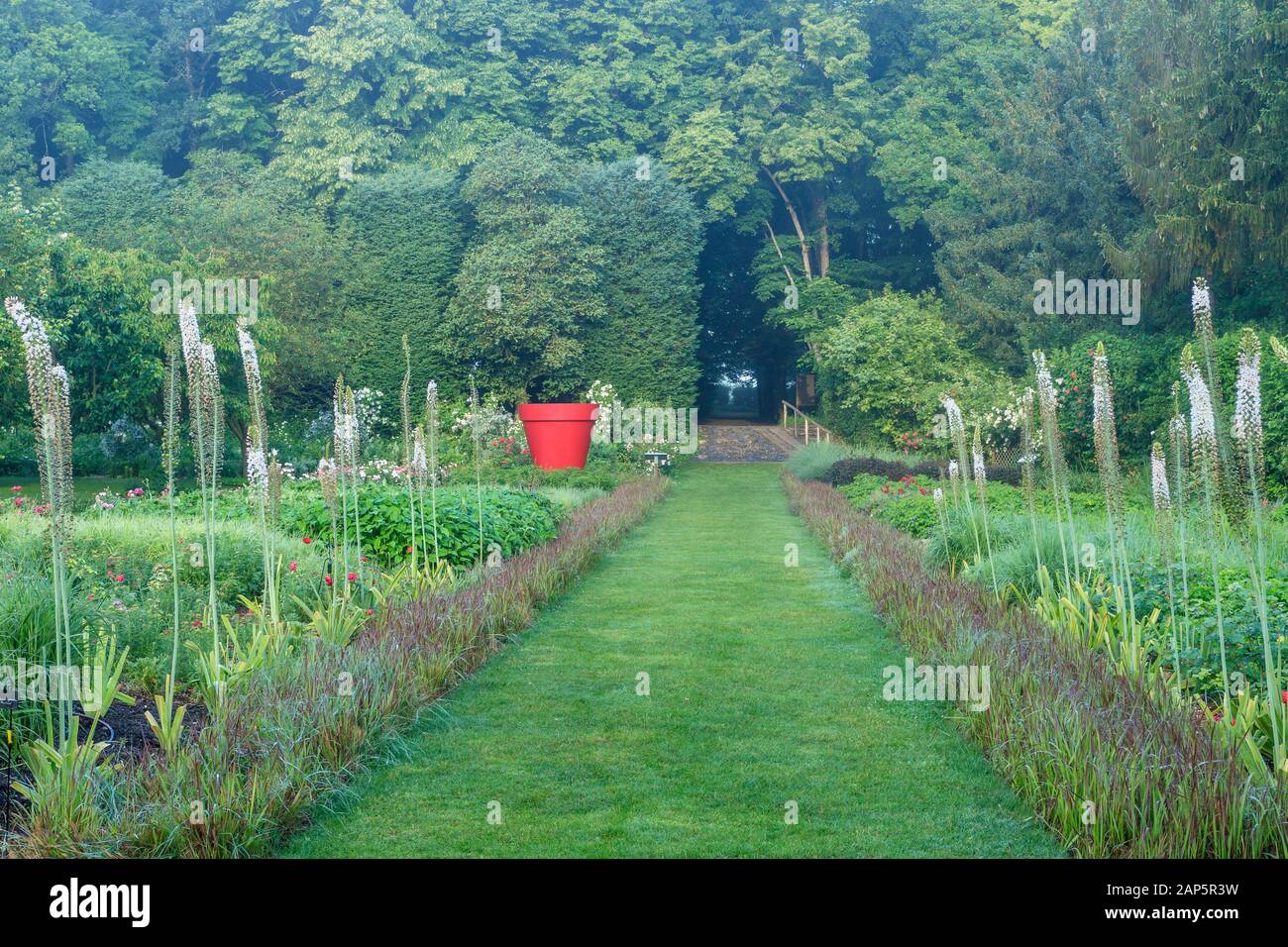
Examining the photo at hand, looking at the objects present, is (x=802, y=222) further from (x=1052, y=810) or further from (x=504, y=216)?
(x=1052, y=810)

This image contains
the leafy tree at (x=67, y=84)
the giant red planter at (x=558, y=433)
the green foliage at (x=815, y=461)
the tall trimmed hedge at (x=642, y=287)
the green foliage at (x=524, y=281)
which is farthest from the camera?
the leafy tree at (x=67, y=84)

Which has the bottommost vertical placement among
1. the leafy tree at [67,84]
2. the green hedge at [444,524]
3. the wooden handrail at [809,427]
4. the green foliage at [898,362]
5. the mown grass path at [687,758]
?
the mown grass path at [687,758]

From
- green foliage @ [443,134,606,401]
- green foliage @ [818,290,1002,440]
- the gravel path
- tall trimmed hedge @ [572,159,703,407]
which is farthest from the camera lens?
tall trimmed hedge @ [572,159,703,407]

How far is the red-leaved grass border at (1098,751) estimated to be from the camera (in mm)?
3451

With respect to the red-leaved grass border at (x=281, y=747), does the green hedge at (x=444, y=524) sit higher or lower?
higher

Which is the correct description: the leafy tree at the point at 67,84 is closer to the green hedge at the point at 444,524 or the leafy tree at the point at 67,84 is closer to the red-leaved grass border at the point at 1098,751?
the green hedge at the point at 444,524

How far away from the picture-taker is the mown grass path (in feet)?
12.8

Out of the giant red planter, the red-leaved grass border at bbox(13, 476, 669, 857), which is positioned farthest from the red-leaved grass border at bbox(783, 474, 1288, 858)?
the giant red planter

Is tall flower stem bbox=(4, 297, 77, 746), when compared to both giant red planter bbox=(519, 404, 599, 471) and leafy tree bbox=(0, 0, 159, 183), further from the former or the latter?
leafy tree bbox=(0, 0, 159, 183)

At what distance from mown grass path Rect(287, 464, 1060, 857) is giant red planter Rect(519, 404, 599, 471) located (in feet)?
38.4

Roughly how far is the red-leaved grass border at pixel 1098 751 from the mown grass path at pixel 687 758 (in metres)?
0.17

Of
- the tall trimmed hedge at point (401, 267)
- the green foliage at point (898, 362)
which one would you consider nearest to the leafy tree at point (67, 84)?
the tall trimmed hedge at point (401, 267)

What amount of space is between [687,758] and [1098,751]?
168cm

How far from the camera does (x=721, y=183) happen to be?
107 feet
